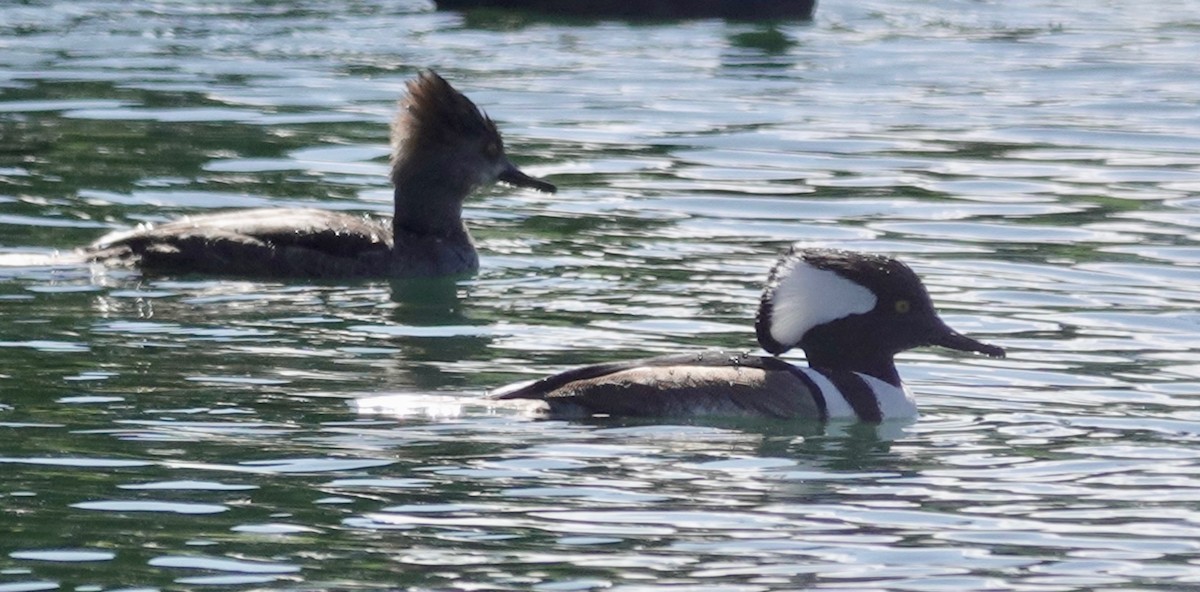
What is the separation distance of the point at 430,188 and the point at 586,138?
4042 mm

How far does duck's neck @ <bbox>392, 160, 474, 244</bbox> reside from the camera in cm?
1351

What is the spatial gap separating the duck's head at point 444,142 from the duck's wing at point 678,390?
4.26m

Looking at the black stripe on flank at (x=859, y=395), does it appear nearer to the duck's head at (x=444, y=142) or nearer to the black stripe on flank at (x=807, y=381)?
the black stripe on flank at (x=807, y=381)

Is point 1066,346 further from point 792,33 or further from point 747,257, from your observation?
point 792,33

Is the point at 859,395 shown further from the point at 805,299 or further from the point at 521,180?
the point at 521,180

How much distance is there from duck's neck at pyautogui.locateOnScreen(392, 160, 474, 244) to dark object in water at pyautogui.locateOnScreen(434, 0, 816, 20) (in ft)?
38.4

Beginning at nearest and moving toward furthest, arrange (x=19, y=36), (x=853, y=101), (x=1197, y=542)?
(x=1197, y=542) → (x=853, y=101) → (x=19, y=36)

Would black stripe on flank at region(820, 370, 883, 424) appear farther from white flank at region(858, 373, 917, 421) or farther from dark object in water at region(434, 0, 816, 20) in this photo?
dark object in water at region(434, 0, 816, 20)

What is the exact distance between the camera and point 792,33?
79.8 ft

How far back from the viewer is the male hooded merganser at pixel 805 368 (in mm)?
9328

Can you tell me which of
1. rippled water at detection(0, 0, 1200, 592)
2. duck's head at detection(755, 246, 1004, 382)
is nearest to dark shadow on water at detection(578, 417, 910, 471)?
rippled water at detection(0, 0, 1200, 592)

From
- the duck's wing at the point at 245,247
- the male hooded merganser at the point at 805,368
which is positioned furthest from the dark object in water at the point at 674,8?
the male hooded merganser at the point at 805,368

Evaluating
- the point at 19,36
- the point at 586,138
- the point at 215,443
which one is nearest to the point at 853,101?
the point at 586,138

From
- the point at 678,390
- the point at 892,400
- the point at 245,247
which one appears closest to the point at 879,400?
the point at 892,400
